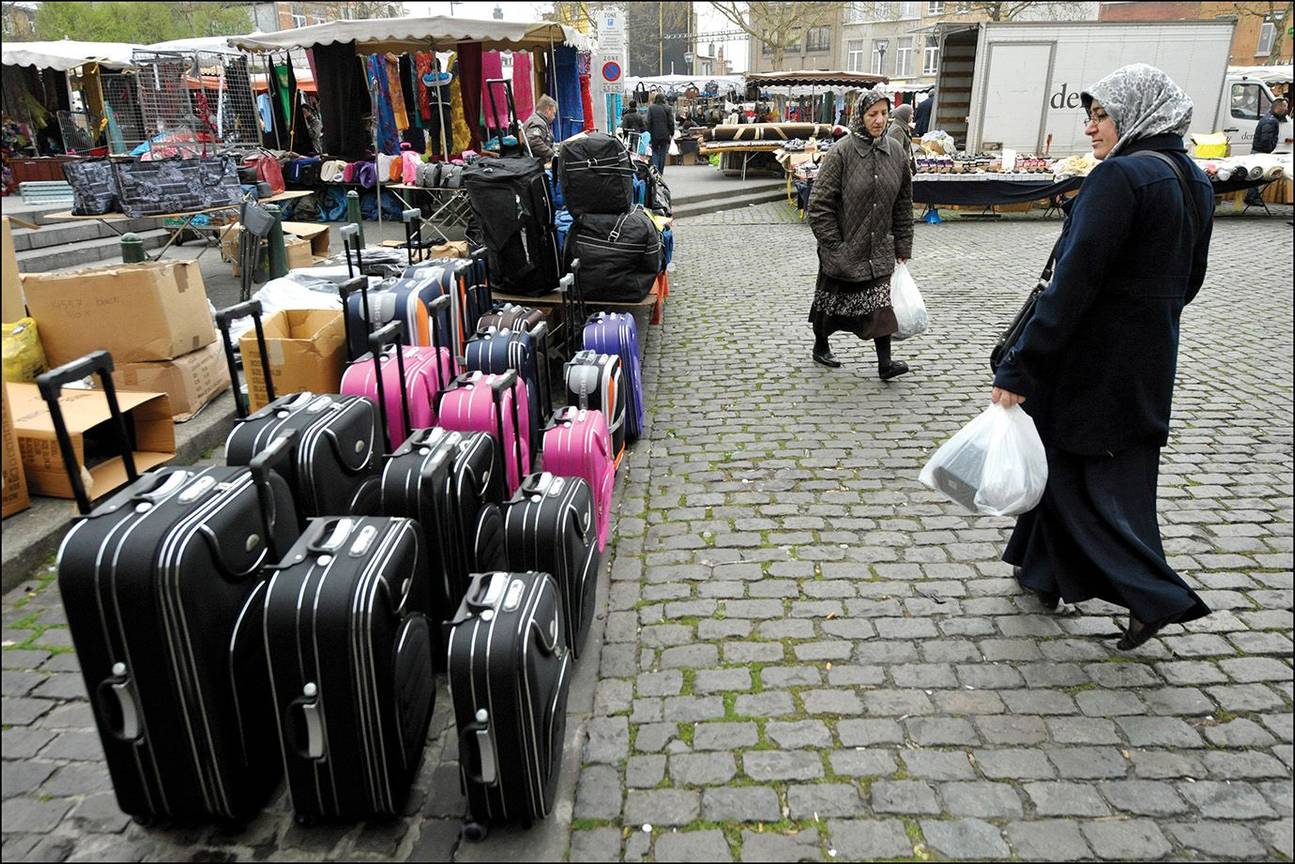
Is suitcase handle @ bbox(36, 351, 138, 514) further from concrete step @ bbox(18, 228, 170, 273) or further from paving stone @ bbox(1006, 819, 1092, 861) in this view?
concrete step @ bbox(18, 228, 170, 273)

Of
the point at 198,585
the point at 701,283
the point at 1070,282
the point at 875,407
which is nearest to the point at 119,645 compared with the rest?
the point at 198,585

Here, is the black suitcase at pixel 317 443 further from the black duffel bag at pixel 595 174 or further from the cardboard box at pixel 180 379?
the black duffel bag at pixel 595 174

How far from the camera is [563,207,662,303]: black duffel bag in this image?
20.7ft

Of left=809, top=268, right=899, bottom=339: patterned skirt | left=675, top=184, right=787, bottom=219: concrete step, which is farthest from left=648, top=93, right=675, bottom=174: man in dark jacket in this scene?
left=809, top=268, right=899, bottom=339: patterned skirt

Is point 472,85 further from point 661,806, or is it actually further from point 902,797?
point 902,797

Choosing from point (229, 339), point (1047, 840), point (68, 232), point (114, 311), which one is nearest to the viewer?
point (1047, 840)

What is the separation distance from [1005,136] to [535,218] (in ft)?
46.1

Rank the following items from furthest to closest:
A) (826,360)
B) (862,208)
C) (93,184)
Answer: (93,184)
(826,360)
(862,208)

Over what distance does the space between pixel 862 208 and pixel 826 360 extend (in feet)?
4.86

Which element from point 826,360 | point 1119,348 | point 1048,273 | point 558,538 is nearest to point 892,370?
point 826,360

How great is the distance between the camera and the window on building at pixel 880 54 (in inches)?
1853

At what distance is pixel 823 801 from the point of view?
2.62 metres

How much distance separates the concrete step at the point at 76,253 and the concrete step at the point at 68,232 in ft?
0.33

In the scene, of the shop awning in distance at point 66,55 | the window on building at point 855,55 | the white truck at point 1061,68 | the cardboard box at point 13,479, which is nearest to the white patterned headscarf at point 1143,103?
the cardboard box at point 13,479
